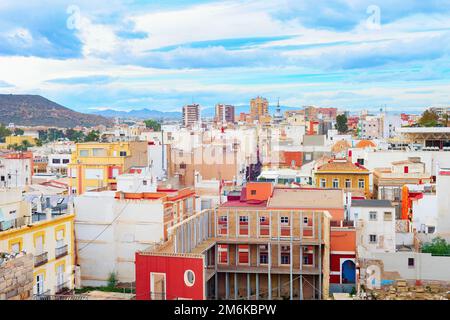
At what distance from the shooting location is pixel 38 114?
85.1 feet

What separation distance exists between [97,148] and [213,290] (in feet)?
22.3

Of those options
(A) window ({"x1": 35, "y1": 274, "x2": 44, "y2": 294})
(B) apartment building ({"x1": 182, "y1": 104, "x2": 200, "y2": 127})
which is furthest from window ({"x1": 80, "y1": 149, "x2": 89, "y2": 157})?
(A) window ({"x1": 35, "y1": 274, "x2": 44, "y2": 294})

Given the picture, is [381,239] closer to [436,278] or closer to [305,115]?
[436,278]

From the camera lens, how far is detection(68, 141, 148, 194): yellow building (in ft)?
40.1

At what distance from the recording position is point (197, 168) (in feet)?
46.5

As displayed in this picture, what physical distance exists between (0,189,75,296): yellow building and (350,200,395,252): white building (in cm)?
362

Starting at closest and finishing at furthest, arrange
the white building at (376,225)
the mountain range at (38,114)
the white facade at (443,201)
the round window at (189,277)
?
the round window at (189,277) → the white building at (376,225) → the white facade at (443,201) → the mountain range at (38,114)

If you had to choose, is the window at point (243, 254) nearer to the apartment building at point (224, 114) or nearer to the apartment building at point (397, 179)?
the apartment building at point (397, 179)

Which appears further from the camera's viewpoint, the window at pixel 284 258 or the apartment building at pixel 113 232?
the window at pixel 284 258

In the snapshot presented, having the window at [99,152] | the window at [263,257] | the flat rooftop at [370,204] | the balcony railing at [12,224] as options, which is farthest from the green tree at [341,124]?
the balcony railing at [12,224]

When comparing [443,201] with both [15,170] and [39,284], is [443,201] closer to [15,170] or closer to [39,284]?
[39,284]

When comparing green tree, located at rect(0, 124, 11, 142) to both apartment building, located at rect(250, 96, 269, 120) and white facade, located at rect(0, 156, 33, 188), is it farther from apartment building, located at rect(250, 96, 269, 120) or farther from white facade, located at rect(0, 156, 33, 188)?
white facade, located at rect(0, 156, 33, 188)

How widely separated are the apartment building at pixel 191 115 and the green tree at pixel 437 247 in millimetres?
10374

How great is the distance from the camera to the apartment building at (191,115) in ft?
58.3
